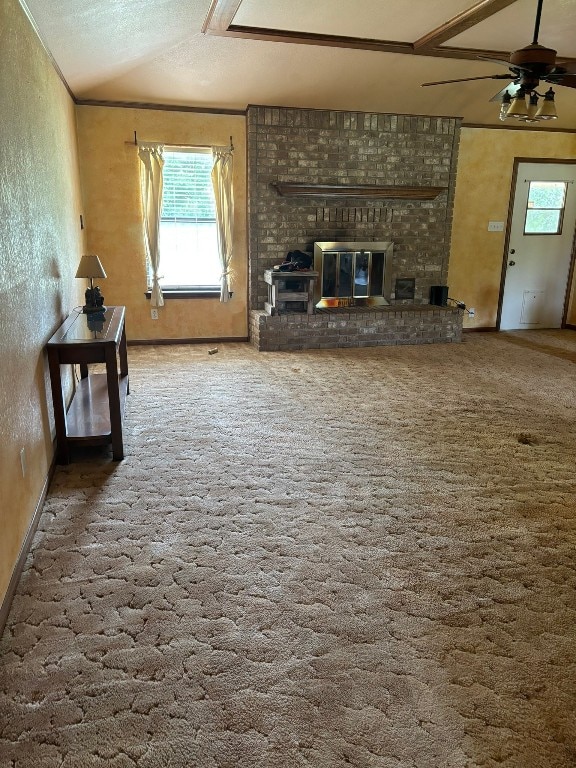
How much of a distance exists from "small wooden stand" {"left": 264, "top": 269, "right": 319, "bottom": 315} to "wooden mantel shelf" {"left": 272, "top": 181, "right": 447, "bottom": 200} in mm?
946

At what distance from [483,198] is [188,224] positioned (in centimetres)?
385

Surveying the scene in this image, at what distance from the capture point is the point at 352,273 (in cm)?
673

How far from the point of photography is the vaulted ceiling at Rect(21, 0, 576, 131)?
3973 millimetres

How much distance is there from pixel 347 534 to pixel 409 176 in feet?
17.7

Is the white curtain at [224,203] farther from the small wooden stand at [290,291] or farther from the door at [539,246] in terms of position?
the door at [539,246]

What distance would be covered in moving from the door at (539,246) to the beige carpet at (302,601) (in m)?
4.08

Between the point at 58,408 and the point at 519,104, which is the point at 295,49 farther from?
the point at 58,408

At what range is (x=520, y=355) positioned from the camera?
6.30 meters

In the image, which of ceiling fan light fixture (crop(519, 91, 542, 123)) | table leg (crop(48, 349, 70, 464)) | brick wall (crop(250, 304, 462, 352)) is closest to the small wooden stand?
brick wall (crop(250, 304, 462, 352))

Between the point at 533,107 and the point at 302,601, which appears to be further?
the point at 533,107

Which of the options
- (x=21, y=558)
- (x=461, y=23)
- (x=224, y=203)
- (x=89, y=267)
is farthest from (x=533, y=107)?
(x=21, y=558)

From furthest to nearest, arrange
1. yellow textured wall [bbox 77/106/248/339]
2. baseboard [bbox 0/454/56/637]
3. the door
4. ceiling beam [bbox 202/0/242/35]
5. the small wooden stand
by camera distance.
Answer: the door
the small wooden stand
yellow textured wall [bbox 77/106/248/339]
ceiling beam [bbox 202/0/242/35]
baseboard [bbox 0/454/56/637]

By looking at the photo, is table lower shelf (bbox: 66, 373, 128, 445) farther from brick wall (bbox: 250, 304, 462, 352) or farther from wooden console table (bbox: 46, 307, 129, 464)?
brick wall (bbox: 250, 304, 462, 352)

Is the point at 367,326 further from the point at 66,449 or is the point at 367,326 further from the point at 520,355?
the point at 66,449
